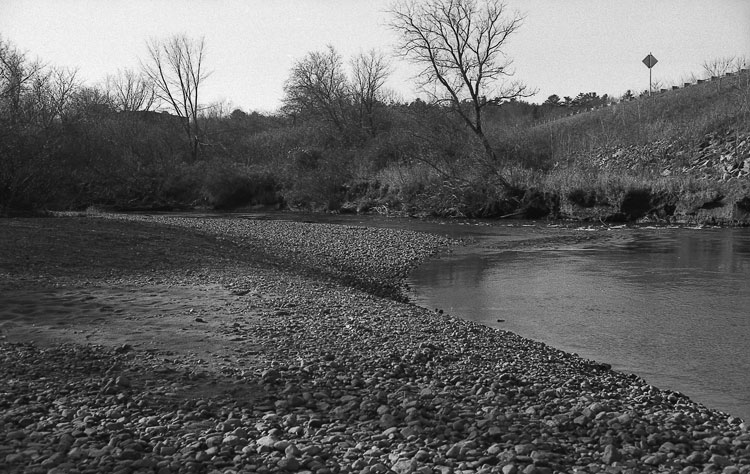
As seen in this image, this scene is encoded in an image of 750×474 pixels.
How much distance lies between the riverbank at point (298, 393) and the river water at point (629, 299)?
33.1 inches

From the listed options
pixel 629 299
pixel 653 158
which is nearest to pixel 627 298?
pixel 629 299

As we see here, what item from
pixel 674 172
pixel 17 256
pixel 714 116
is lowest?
pixel 17 256

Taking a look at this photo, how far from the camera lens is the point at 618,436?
Answer: 17.7 ft

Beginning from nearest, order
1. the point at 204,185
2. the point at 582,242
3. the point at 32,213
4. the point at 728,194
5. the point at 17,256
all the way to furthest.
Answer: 1. the point at 17,256
2. the point at 32,213
3. the point at 582,242
4. the point at 728,194
5. the point at 204,185

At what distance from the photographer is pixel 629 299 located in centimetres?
1239

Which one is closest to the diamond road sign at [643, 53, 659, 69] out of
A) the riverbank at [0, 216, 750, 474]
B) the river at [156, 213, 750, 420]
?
the river at [156, 213, 750, 420]

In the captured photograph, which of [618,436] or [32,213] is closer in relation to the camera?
[618,436]

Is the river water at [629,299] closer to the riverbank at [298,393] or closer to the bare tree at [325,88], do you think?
the riverbank at [298,393]

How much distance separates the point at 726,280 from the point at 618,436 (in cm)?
1033

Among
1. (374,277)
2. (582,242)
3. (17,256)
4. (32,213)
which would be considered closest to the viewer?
(17,256)

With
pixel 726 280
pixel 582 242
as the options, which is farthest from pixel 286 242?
pixel 726 280

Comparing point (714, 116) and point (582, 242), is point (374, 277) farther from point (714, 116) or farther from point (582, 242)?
point (714, 116)

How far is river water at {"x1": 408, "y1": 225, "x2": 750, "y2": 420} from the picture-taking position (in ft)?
26.7

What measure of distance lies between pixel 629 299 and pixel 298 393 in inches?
327
